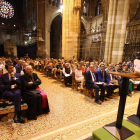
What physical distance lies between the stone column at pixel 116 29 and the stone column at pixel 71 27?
3.58 m

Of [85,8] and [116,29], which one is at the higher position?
[85,8]

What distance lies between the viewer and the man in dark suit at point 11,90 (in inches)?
104

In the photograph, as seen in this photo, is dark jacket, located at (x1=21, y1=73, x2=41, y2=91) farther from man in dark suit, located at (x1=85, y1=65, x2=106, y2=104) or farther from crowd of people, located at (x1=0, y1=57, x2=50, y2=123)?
man in dark suit, located at (x1=85, y1=65, x2=106, y2=104)

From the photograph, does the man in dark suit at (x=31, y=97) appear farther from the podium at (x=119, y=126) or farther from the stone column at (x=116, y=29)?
the stone column at (x=116, y=29)

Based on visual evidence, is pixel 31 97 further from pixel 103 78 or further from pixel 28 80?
pixel 103 78

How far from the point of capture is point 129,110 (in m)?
3.37

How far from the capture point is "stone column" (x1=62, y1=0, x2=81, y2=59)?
9.48m

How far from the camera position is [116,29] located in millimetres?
6977

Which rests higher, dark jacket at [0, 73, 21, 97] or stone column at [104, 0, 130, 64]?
stone column at [104, 0, 130, 64]

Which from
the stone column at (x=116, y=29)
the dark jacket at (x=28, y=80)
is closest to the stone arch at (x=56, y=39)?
the stone column at (x=116, y=29)

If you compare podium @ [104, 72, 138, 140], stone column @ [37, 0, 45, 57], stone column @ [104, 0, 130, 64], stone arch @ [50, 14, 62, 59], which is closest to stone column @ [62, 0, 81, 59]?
stone column @ [104, 0, 130, 64]

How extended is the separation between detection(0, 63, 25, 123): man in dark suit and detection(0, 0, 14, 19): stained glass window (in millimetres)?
28846

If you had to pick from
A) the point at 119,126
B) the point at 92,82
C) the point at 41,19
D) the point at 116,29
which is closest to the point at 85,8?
the point at 41,19

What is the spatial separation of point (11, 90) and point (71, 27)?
868cm
